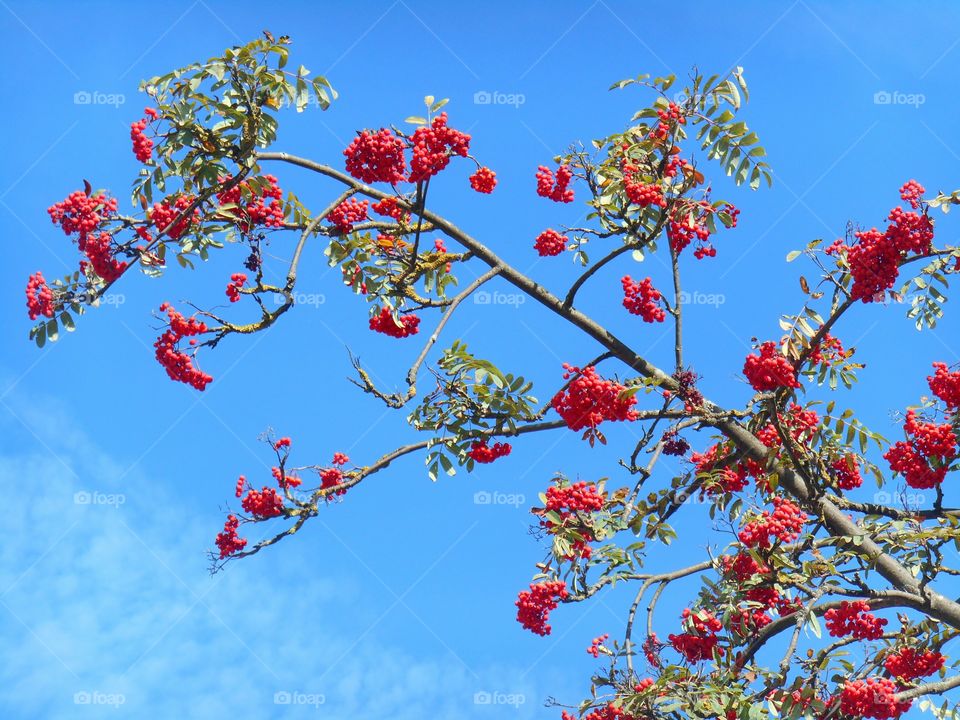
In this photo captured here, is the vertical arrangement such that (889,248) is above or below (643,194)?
above

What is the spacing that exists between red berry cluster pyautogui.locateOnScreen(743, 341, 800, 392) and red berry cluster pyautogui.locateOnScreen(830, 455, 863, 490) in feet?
3.46

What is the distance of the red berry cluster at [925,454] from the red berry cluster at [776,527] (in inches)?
55.4

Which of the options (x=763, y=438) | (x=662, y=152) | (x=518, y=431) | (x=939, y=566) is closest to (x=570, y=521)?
(x=518, y=431)

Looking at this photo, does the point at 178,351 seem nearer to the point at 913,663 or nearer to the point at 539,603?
the point at 539,603

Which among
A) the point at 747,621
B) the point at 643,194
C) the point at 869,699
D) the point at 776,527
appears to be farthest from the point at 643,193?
the point at 869,699

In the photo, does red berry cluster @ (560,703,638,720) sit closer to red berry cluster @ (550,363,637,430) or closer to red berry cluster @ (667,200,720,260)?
red berry cluster @ (550,363,637,430)

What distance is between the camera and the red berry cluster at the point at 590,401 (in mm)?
6160

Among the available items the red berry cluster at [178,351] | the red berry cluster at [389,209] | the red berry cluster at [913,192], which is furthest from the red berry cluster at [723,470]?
the red berry cluster at [178,351]

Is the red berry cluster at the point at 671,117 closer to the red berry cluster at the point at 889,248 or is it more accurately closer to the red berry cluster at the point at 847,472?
the red berry cluster at the point at 889,248

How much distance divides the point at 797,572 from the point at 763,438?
1335 mm

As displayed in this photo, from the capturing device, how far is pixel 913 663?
6.38 m

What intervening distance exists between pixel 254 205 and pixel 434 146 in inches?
57.9

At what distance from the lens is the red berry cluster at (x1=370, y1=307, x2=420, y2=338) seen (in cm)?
636

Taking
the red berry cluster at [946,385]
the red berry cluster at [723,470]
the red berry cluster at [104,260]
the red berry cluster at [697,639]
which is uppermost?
the red berry cluster at [946,385]
